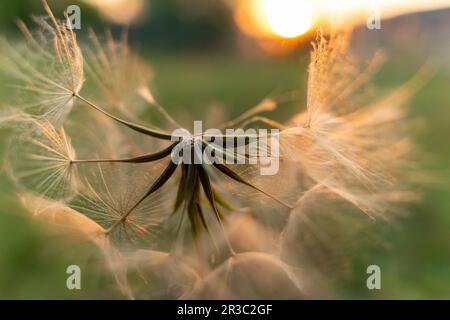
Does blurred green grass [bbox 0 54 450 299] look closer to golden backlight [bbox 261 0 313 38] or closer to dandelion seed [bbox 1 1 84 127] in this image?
golden backlight [bbox 261 0 313 38]

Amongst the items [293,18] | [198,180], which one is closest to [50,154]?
[198,180]

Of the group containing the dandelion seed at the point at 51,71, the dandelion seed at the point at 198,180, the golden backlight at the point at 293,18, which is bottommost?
the dandelion seed at the point at 198,180

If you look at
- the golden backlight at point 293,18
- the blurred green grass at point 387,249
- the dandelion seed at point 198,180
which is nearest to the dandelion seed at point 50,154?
the dandelion seed at point 198,180

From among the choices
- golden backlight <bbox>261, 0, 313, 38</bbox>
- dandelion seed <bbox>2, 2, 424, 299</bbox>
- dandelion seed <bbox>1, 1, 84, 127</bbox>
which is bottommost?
dandelion seed <bbox>2, 2, 424, 299</bbox>

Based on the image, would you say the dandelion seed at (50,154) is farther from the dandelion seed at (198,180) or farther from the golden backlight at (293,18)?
the golden backlight at (293,18)

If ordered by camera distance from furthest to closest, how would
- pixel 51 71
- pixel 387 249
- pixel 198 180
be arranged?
pixel 387 249 → pixel 51 71 → pixel 198 180

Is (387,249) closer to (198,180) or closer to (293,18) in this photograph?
(293,18)

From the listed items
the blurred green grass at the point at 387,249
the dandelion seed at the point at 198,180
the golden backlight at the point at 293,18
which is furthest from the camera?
the blurred green grass at the point at 387,249

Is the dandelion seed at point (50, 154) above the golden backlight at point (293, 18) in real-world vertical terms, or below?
below

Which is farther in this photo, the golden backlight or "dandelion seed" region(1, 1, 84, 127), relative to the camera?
the golden backlight

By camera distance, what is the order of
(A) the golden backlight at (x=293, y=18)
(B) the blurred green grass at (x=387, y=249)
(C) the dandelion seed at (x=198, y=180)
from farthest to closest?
(B) the blurred green grass at (x=387, y=249)
(A) the golden backlight at (x=293, y=18)
(C) the dandelion seed at (x=198, y=180)

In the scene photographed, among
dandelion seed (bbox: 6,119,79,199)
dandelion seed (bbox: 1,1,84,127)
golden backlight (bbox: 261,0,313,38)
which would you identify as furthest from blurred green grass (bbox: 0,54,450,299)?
dandelion seed (bbox: 1,1,84,127)
